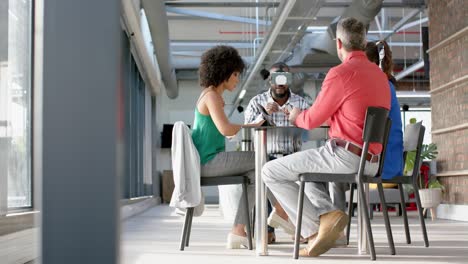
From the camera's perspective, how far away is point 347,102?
391 cm

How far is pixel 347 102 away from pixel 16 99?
2.85m

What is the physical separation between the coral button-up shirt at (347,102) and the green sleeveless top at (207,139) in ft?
2.43

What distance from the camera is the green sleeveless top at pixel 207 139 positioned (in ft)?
14.8

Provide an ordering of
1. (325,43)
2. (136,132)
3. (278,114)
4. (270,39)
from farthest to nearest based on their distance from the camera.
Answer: (136,132) < (325,43) < (270,39) < (278,114)

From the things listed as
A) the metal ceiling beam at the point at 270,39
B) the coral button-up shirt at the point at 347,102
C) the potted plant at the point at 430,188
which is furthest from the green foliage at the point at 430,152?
the coral button-up shirt at the point at 347,102

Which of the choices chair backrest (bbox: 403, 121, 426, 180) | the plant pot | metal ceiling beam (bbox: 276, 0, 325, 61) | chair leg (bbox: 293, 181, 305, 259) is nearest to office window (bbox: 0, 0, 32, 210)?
chair leg (bbox: 293, 181, 305, 259)

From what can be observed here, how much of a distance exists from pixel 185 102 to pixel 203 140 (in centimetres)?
1746

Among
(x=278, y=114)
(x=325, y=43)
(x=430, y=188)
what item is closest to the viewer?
(x=278, y=114)

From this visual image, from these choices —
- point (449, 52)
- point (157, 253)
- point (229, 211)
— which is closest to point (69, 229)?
point (157, 253)

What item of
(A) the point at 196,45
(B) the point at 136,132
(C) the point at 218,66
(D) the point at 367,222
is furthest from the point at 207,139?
(A) the point at 196,45

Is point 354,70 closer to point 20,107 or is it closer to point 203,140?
point 203,140

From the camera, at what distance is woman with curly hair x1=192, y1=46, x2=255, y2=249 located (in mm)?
4449

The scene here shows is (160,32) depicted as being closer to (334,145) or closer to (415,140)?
(415,140)

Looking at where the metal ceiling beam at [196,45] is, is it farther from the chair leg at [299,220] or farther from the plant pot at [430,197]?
→ the chair leg at [299,220]
